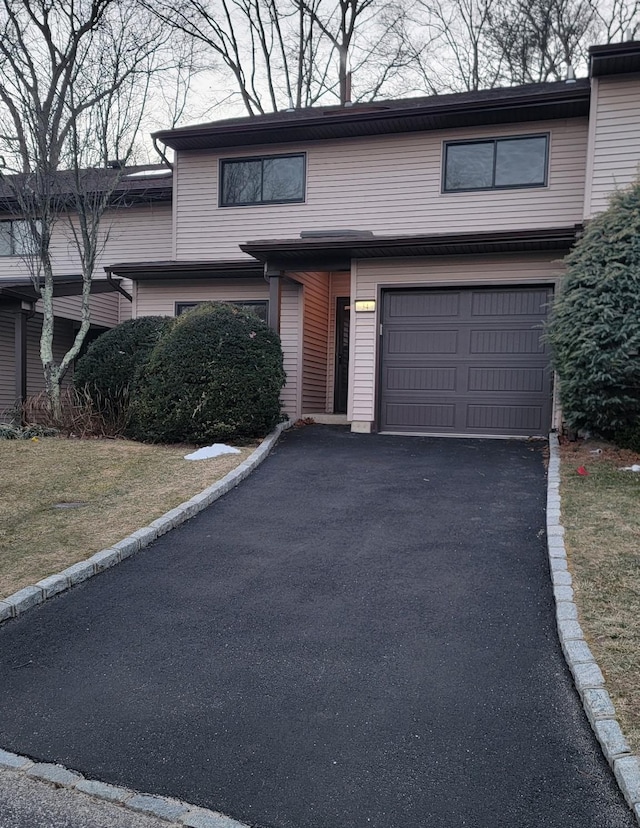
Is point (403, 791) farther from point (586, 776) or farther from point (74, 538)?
point (74, 538)

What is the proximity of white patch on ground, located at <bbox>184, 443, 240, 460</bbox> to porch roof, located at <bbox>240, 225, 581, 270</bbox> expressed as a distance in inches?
142

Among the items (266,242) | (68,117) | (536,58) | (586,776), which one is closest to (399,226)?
(266,242)

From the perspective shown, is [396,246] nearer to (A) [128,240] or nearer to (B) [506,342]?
(B) [506,342]

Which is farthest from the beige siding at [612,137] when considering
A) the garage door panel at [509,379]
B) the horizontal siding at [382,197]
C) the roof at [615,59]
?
the garage door panel at [509,379]

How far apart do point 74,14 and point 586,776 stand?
564 inches

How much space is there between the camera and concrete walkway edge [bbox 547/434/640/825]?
250cm

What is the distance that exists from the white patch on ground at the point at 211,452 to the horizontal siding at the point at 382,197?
5.64 m

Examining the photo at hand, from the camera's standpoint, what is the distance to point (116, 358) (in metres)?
10.5

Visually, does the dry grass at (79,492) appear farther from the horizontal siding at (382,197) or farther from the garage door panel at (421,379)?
the horizontal siding at (382,197)

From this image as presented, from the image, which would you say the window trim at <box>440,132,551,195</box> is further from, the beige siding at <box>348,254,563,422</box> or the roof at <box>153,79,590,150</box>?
the beige siding at <box>348,254,563,422</box>

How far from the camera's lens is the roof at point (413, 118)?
11.0 m

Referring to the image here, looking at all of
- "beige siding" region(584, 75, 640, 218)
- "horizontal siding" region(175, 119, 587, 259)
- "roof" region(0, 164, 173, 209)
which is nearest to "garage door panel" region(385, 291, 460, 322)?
"horizontal siding" region(175, 119, 587, 259)

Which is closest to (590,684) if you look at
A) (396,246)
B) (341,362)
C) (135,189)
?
(396,246)

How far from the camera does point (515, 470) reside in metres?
7.93
